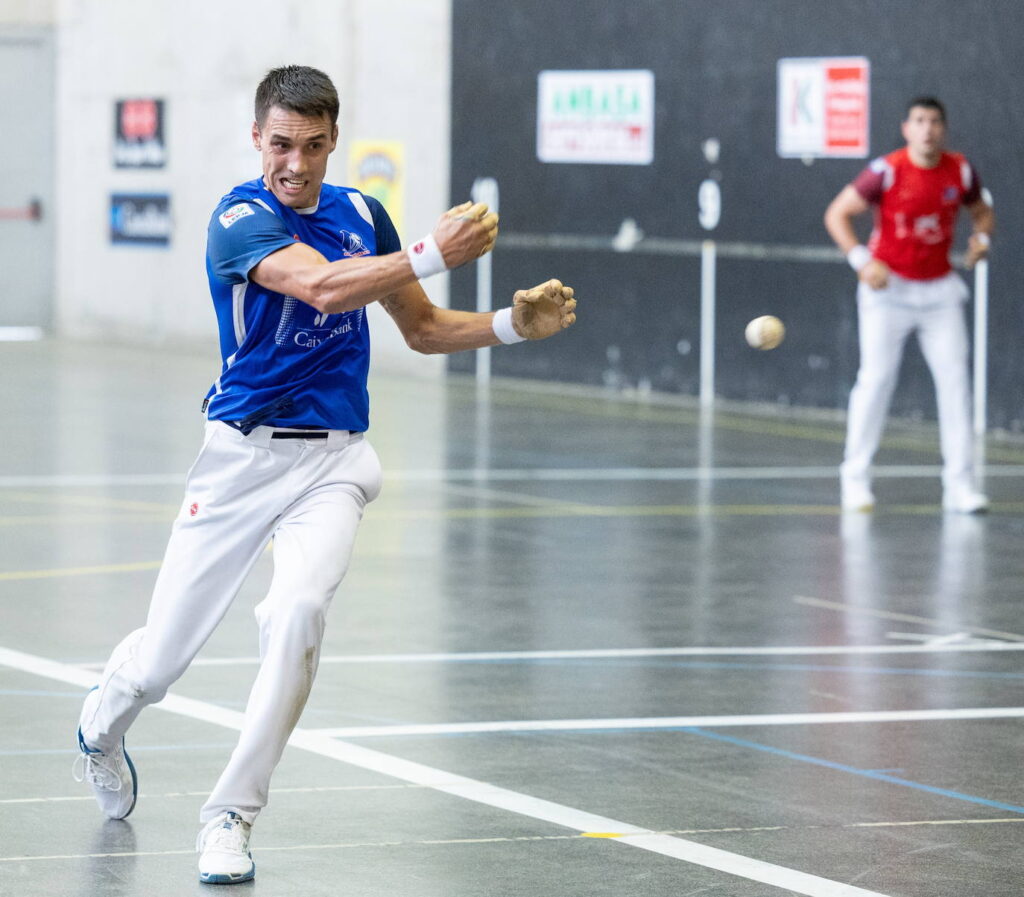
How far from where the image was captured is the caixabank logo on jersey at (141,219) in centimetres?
2741

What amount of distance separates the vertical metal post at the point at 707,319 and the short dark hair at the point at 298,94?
49.5ft

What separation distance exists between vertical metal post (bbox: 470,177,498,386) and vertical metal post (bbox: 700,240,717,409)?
2981 millimetres

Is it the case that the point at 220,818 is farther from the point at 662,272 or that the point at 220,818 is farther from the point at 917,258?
the point at 662,272

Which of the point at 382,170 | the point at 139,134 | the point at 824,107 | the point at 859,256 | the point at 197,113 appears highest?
the point at 197,113

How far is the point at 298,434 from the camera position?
6.16 meters

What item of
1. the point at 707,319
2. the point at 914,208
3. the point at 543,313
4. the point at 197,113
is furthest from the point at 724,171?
the point at 543,313

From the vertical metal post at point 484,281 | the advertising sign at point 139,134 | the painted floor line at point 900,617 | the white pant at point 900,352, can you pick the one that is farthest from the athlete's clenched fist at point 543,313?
the advertising sign at point 139,134

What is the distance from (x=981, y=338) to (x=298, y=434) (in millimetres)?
13173

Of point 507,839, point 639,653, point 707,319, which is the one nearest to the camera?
point 507,839

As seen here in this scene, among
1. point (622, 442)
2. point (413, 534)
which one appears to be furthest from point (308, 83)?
point (622, 442)

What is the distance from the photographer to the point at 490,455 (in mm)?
16625

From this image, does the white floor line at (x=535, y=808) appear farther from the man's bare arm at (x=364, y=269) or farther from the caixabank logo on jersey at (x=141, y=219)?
the caixabank logo on jersey at (x=141, y=219)

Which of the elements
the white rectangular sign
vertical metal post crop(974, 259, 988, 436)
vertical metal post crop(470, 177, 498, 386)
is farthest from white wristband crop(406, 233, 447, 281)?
vertical metal post crop(470, 177, 498, 386)

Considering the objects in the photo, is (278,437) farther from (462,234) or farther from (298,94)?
(298,94)
